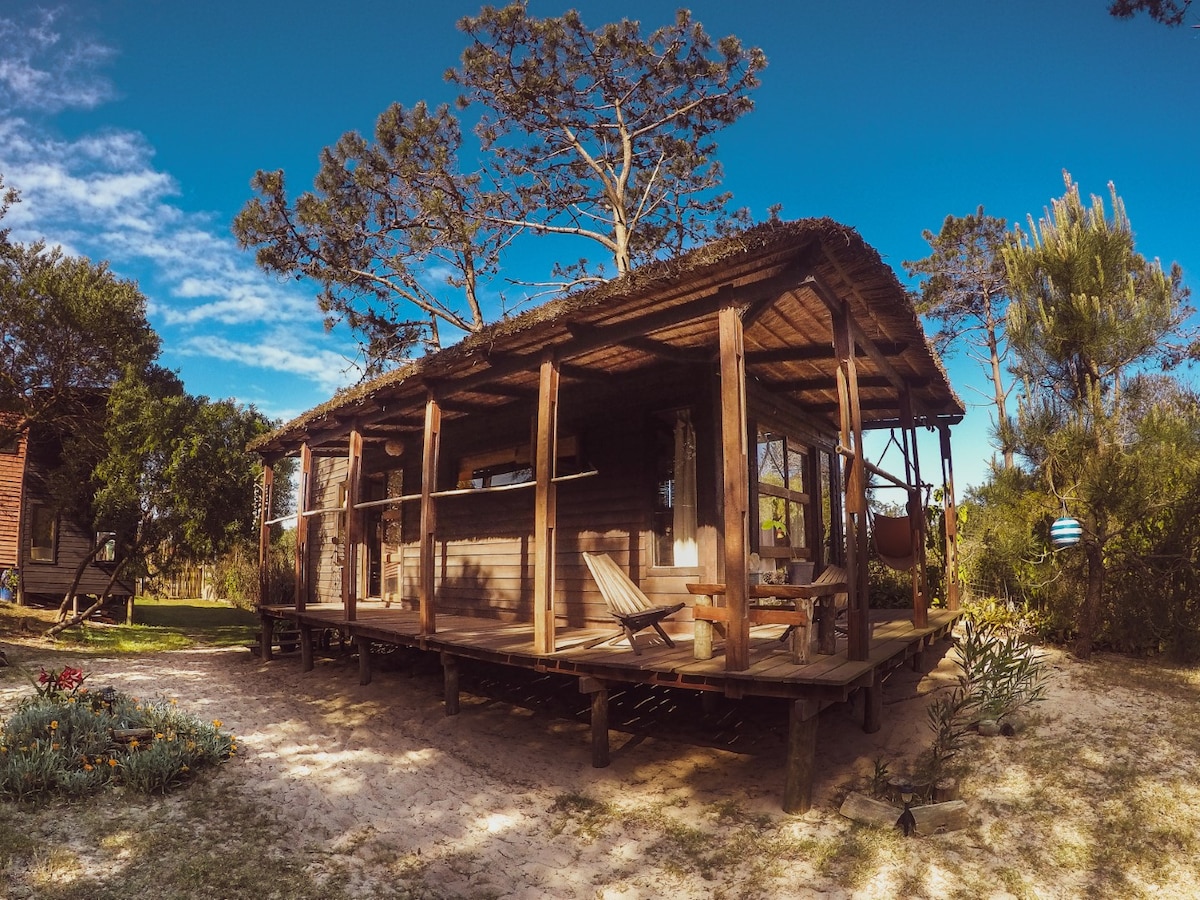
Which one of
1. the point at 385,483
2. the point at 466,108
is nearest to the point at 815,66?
the point at 466,108

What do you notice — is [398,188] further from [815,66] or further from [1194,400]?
[1194,400]

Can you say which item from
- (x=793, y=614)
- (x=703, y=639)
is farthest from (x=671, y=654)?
(x=793, y=614)

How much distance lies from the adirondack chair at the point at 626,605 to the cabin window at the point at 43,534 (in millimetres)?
15467

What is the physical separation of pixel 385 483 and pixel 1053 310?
11.0 metres

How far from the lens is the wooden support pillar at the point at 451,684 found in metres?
7.64

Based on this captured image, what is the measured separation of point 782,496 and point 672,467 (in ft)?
5.33

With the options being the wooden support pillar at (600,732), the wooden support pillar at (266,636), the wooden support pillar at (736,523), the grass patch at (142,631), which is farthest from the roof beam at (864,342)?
the grass patch at (142,631)

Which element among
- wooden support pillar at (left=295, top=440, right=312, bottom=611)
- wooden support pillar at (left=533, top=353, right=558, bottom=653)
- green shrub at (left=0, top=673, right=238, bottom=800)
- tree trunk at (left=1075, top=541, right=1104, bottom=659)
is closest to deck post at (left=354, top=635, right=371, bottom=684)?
wooden support pillar at (left=295, top=440, right=312, bottom=611)

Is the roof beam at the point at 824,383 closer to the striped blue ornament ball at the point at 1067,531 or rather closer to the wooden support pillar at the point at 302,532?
the striped blue ornament ball at the point at 1067,531

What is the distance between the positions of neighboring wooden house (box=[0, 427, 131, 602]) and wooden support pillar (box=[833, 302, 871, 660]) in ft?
53.2

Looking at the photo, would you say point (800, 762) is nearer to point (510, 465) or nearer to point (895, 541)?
point (895, 541)

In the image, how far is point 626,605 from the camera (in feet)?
20.9

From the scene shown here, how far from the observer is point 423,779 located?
5.98 meters

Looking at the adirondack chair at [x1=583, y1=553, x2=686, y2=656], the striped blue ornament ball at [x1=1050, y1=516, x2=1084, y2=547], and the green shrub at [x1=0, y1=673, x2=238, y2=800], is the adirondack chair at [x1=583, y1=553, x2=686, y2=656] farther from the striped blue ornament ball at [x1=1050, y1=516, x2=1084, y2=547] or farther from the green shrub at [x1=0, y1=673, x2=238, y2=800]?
the striped blue ornament ball at [x1=1050, y1=516, x2=1084, y2=547]
